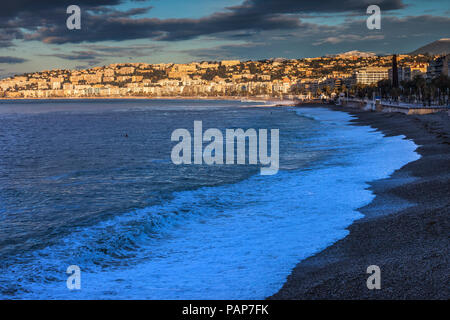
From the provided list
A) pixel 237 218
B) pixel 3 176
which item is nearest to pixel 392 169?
pixel 237 218

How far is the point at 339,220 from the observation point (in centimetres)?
1183

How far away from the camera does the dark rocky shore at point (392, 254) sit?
6992mm

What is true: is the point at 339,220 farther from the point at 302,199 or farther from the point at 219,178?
the point at 219,178

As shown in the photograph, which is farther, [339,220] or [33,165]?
[33,165]

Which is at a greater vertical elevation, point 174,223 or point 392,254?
point 392,254

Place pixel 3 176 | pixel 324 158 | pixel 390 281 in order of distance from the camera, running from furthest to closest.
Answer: pixel 324 158, pixel 3 176, pixel 390 281

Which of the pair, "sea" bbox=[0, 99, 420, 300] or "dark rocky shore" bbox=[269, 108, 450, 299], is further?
"sea" bbox=[0, 99, 420, 300]

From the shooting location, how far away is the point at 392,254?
Result: 858cm

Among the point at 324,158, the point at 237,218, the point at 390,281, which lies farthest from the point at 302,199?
the point at 324,158

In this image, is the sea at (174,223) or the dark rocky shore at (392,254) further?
the sea at (174,223)

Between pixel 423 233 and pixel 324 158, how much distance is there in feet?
48.5

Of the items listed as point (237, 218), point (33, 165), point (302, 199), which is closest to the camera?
point (237, 218)

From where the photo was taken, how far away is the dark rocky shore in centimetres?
699

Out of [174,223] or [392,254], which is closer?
[392,254]
